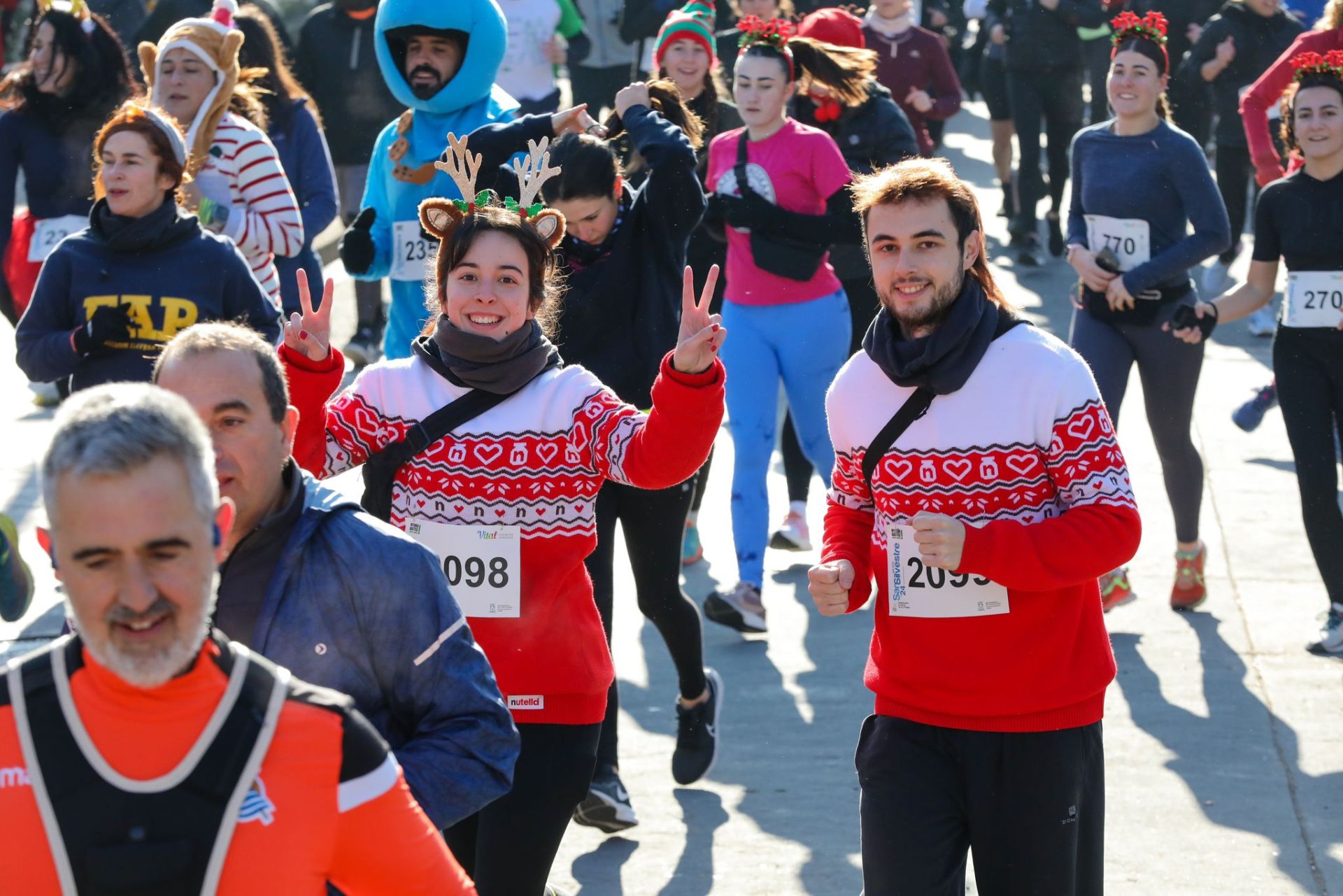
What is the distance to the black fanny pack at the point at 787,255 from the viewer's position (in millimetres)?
7273

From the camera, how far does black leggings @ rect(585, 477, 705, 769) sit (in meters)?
5.37

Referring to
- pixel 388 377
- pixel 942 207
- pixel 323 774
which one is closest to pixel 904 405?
pixel 942 207

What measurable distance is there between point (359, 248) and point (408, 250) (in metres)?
0.16

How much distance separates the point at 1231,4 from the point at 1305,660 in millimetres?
6597

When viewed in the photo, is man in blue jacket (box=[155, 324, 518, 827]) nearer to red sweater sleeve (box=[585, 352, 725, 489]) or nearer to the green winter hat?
red sweater sleeve (box=[585, 352, 725, 489])

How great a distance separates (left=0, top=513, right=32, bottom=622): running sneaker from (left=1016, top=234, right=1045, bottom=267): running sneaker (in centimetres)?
820

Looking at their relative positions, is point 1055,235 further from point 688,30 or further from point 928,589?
point 928,589

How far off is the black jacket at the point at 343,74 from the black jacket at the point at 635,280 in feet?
18.5

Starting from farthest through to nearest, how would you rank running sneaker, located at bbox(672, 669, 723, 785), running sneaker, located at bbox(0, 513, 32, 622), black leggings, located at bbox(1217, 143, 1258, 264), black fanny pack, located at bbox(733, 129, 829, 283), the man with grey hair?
black leggings, located at bbox(1217, 143, 1258, 264)
black fanny pack, located at bbox(733, 129, 829, 283)
running sneaker, located at bbox(0, 513, 32, 622)
running sneaker, located at bbox(672, 669, 723, 785)
the man with grey hair

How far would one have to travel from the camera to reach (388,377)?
4.07 metres

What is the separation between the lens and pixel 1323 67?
6.71m

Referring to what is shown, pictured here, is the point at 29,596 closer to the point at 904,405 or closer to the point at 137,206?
the point at 137,206

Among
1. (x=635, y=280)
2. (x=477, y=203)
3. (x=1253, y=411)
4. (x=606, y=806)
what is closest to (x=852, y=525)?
(x=477, y=203)

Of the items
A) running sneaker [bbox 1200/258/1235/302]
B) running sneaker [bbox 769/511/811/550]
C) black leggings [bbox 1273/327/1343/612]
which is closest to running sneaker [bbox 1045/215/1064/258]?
running sneaker [bbox 1200/258/1235/302]
